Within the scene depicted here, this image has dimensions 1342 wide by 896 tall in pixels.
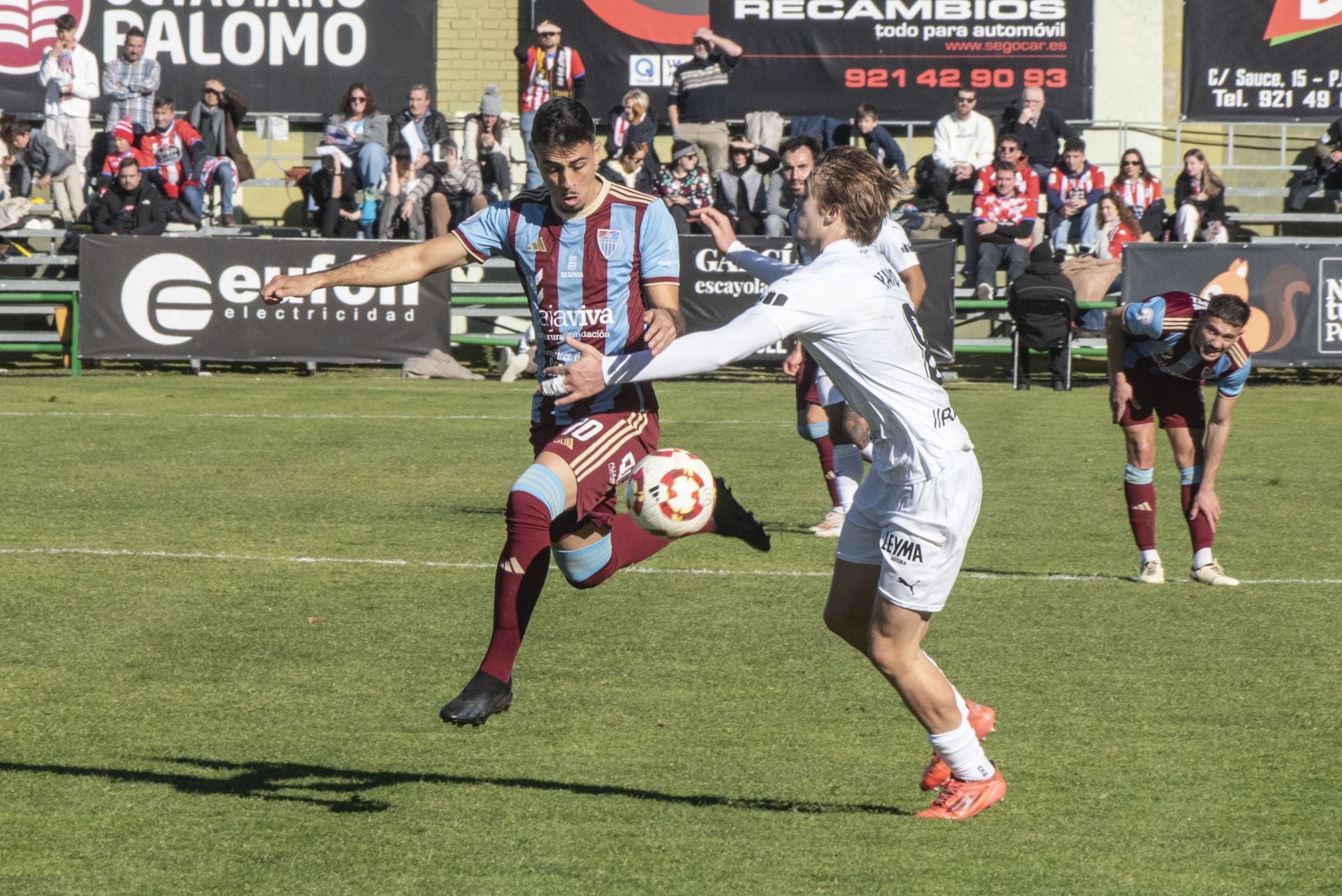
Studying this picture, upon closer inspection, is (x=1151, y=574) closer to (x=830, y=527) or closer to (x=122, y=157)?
(x=830, y=527)

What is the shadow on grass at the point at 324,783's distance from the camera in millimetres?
5500

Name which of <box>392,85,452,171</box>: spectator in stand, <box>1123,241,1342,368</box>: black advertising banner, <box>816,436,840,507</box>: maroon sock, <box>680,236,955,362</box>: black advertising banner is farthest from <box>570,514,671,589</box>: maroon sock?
<box>392,85,452,171</box>: spectator in stand

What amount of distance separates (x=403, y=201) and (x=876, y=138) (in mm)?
6277

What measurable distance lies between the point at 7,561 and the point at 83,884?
5.21 meters

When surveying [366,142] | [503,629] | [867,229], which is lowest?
[503,629]

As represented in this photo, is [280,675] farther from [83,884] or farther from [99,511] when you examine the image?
[99,511]

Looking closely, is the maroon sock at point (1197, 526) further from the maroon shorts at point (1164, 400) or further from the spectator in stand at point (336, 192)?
the spectator in stand at point (336, 192)

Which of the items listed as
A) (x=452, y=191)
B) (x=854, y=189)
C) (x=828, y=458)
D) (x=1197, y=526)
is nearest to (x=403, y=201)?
(x=452, y=191)

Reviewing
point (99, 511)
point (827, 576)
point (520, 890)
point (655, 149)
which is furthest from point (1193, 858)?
point (655, 149)

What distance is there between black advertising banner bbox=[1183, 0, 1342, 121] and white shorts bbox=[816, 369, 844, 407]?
1514 cm

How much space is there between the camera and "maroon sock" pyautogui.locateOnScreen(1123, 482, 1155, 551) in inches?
364

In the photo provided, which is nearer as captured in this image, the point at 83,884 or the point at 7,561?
the point at 83,884

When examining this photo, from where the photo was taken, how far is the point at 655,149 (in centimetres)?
2462

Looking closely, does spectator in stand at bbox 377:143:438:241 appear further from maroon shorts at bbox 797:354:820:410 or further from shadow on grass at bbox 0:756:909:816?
shadow on grass at bbox 0:756:909:816
